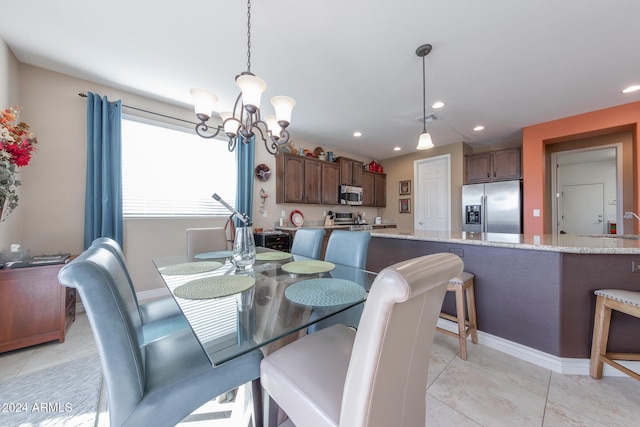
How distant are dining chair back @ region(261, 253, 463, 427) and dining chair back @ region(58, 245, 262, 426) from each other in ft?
0.75

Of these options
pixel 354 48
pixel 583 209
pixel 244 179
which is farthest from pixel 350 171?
pixel 583 209

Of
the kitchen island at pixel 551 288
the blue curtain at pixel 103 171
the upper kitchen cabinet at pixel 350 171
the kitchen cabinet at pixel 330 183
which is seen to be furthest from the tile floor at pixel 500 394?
the upper kitchen cabinet at pixel 350 171

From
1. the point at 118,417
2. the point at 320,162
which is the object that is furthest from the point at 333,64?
the point at 118,417

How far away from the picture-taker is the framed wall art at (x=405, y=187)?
18.1 feet

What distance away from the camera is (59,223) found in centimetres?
241

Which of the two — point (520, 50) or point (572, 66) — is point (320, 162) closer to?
point (520, 50)

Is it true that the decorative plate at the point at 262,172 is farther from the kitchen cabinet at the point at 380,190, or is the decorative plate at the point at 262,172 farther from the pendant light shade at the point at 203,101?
the kitchen cabinet at the point at 380,190

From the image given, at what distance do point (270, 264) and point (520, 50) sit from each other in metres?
2.90

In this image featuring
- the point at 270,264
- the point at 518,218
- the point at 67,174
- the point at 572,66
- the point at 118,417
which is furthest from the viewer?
the point at 518,218

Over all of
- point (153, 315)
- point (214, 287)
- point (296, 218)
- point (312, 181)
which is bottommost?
point (153, 315)

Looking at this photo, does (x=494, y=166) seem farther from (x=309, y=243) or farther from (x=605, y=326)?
(x=309, y=243)

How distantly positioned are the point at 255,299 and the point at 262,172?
3037 mm

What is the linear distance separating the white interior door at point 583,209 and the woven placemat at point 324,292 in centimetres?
661

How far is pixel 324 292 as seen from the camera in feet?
3.80
